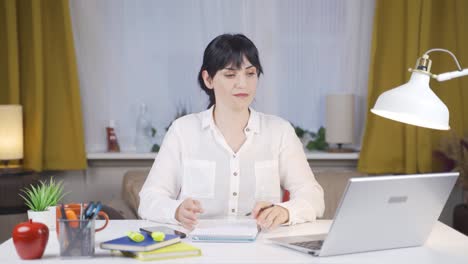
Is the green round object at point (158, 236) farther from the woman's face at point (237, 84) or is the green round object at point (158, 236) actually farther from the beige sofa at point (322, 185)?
the beige sofa at point (322, 185)

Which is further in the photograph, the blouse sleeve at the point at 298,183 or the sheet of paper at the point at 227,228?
the blouse sleeve at the point at 298,183

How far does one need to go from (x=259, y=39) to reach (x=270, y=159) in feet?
5.85

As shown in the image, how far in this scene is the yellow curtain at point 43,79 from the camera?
12.7 feet

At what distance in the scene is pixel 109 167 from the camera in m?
4.16

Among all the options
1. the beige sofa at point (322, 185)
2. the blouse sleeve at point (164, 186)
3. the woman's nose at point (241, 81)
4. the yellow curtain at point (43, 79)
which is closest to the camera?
the blouse sleeve at point (164, 186)

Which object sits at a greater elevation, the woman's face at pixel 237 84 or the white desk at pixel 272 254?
the woman's face at pixel 237 84

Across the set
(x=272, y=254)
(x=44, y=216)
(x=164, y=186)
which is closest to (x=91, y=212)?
(x=44, y=216)

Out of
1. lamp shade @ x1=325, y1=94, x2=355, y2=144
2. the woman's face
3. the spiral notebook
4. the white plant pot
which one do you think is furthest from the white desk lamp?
lamp shade @ x1=325, y1=94, x2=355, y2=144

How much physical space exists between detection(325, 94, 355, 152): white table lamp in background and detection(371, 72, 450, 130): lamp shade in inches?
91.2

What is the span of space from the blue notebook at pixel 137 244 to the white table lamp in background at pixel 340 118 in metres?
2.39

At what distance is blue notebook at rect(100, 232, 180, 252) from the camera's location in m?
1.69

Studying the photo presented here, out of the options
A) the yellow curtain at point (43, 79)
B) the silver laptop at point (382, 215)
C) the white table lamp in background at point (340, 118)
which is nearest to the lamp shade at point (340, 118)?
the white table lamp in background at point (340, 118)

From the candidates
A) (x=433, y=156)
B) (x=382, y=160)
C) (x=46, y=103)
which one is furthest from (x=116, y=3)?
(x=433, y=156)

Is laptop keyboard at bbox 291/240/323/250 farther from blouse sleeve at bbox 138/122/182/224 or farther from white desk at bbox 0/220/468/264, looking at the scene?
blouse sleeve at bbox 138/122/182/224
